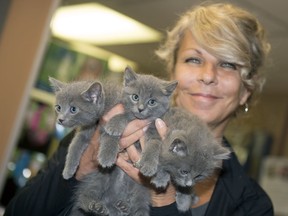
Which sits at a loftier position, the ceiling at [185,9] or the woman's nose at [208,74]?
the ceiling at [185,9]

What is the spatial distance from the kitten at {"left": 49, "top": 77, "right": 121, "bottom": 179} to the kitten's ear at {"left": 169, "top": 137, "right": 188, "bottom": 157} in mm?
251

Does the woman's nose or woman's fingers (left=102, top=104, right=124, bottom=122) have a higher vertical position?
the woman's nose

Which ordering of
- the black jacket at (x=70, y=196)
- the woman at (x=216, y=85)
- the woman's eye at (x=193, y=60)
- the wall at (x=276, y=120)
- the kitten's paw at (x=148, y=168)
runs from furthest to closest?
the wall at (x=276, y=120) < the woman's eye at (x=193, y=60) < the woman at (x=216, y=85) < the black jacket at (x=70, y=196) < the kitten's paw at (x=148, y=168)

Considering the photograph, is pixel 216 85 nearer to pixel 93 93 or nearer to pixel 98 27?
pixel 93 93

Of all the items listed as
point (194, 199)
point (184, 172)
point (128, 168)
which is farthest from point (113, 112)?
point (194, 199)

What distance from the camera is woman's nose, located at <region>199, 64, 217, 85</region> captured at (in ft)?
5.26

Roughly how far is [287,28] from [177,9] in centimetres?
81

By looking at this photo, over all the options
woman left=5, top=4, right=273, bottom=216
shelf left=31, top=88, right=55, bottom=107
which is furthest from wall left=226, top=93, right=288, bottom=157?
woman left=5, top=4, right=273, bottom=216

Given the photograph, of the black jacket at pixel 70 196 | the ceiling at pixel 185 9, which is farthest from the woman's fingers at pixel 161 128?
the ceiling at pixel 185 9

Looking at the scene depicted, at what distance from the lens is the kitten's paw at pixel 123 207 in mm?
1331

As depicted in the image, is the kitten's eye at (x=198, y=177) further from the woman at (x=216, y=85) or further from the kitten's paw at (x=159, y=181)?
the woman at (x=216, y=85)

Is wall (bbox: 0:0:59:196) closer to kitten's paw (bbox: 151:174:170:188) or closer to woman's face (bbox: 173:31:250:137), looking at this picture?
A: woman's face (bbox: 173:31:250:137)

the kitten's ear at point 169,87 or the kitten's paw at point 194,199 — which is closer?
the kitten's ear at point 169,87

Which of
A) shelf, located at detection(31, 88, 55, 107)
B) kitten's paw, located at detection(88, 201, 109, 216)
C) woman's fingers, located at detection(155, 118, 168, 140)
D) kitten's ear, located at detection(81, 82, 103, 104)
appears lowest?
shelf, located at detection(31, 88, 55, 107)
